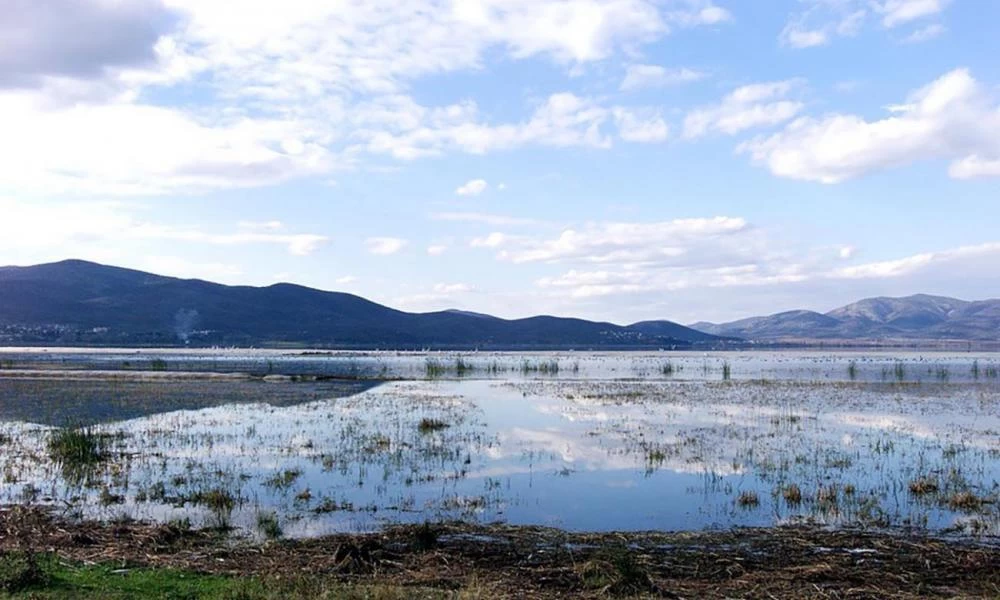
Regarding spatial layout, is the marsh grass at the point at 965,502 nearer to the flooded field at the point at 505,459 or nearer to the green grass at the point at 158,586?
the flooded field at the point at 505,459

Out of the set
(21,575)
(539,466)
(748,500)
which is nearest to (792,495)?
(748,500)

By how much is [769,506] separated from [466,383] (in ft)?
156

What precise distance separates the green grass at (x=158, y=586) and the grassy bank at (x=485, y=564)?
0.08 ft

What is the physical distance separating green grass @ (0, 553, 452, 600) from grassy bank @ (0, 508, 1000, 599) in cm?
2

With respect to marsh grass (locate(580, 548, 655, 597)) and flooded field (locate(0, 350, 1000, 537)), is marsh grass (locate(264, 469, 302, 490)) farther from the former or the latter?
marsh grass (locate(580, 548, 655, 597))

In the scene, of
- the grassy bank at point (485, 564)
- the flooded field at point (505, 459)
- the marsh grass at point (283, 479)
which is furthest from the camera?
the marsh grass at point (283, 479)

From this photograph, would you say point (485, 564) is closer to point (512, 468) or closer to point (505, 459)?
point (512, 468)

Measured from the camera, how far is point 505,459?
85.3 ft

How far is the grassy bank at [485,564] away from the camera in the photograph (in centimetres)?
1119

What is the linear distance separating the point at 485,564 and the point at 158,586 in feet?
16.0

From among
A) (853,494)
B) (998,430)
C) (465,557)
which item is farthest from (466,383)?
(465,557)

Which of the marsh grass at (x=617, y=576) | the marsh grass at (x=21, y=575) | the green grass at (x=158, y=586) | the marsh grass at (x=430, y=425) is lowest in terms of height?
the marsh grass at (x=430, y=425)

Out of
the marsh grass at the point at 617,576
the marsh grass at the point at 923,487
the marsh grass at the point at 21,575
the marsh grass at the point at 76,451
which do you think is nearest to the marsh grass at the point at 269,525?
the marsh grass at the point at 21,575

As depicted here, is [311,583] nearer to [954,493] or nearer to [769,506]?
[769,506]
